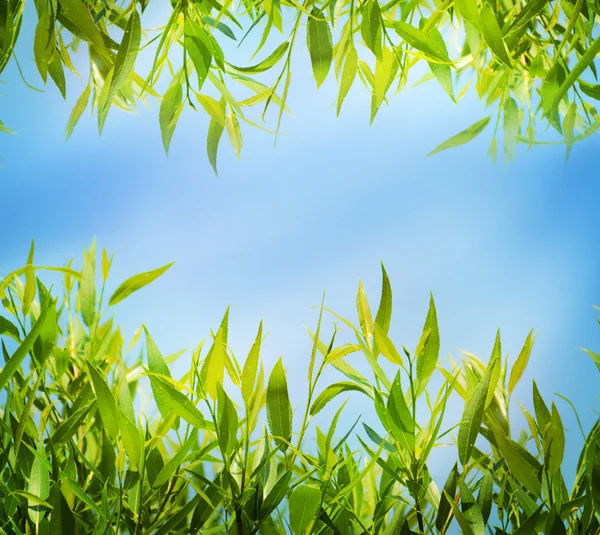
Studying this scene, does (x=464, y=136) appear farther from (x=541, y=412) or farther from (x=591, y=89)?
(x=541, y=412)

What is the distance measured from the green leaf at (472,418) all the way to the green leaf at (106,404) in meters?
0.14

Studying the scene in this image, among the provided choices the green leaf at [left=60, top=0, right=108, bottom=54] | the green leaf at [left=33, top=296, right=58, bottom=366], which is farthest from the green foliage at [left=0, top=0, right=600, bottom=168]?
the green leaf at [left=33, top=296, right=58, bottom=366]

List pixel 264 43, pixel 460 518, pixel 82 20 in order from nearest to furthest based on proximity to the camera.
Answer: pixel 460 518, pixel 82 20, pixel 264 43

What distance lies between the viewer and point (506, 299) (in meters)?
1.03

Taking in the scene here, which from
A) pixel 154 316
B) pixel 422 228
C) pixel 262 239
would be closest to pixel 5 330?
pixel 154 316

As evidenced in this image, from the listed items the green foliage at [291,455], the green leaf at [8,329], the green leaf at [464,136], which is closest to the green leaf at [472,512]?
the green foliage at [291,455]

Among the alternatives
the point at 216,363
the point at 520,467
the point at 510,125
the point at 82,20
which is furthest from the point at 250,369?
the point at 510,125

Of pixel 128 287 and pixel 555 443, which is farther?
pixel 128 287

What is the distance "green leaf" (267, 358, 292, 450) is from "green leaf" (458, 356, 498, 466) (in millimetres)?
72

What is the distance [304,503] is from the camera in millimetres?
242

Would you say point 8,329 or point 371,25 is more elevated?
point 371,25

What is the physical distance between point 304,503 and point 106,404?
93 mm

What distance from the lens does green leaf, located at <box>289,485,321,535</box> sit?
241 mm

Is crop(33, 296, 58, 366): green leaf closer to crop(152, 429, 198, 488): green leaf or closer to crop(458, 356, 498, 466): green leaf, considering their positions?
crop(152, 429, 198, 488): green leaf
